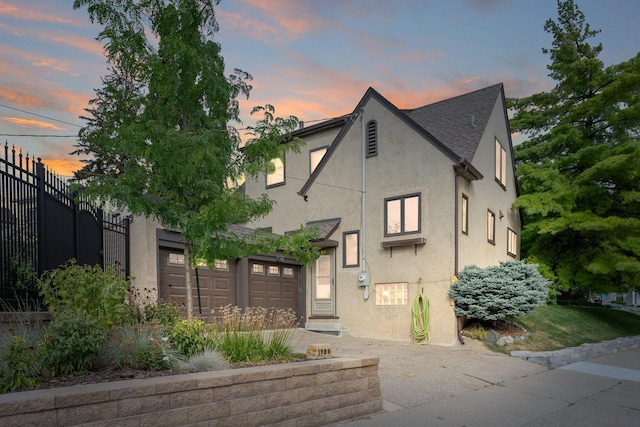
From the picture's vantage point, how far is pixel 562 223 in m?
20.6

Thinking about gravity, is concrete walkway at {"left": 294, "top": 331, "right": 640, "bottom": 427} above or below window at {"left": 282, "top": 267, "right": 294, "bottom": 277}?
below

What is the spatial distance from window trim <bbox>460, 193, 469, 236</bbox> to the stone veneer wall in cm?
962

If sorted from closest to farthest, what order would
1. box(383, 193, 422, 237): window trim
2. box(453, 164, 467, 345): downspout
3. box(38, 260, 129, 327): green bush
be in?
box(38, 260, 129, 327): green bush < box(453, 164, 467, 345): downspout < box(383, 193, 422, 237): window trim

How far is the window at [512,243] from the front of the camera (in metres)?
21.7

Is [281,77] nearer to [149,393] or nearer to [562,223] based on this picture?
[149,393]

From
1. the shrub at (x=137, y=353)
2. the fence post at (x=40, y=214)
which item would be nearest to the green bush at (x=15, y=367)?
the shrub at (x=137, y=353)

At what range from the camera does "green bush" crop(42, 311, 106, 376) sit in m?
→ 5.50

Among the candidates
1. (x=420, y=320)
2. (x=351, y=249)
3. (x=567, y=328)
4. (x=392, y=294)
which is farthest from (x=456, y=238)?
(x=567, y=328)

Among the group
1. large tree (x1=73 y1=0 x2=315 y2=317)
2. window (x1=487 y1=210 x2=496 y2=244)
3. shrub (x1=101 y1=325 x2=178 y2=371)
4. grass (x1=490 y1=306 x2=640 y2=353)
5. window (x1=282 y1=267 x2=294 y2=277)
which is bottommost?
grass (x1=490 y1=306 x2=640 y2=353)

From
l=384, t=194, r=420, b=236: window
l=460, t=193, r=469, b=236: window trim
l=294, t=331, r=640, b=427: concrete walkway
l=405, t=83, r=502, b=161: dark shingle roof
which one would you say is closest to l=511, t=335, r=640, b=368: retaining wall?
l=294, t=331, r=640, b=427: concrete walkway

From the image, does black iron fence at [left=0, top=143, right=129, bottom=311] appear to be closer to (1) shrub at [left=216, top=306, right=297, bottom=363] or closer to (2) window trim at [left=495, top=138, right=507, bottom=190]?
(1) shrub at [left=216, top=306, right=297, bottom=363]

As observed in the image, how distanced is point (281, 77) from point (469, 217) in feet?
26.1

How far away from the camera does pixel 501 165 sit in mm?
20656

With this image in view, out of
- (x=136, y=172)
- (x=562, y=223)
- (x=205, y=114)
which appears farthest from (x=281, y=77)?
(x=562, y=223)
